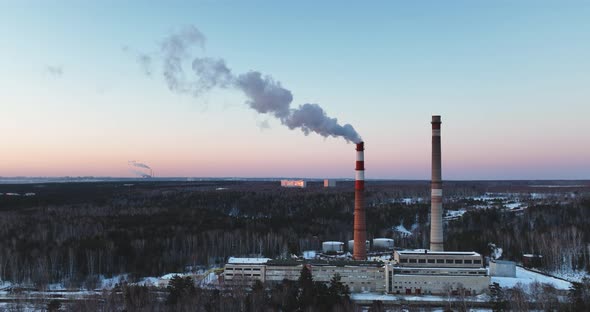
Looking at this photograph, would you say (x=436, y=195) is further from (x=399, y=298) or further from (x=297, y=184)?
(x=297, y=184)

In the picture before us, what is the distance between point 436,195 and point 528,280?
30.6 feet

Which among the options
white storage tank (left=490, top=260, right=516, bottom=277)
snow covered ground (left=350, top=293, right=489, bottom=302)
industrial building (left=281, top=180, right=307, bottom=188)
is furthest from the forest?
industrial building (left=281, top=180, right=307, bottom=188)

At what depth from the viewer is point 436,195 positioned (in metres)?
42.4

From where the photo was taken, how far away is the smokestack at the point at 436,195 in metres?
42.3

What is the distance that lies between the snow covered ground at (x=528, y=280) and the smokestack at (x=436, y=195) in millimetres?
5188

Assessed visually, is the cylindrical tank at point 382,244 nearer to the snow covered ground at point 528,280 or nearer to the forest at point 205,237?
the forest at point 205,237

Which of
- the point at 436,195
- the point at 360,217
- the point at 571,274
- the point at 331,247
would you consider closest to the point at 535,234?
the point at 571,274

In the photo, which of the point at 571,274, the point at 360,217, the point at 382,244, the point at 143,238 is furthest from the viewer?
the point at 382,244

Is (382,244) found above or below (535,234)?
below

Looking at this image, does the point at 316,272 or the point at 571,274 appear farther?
the point at 571,274

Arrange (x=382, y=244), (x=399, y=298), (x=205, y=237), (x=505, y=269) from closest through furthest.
→ (x=399, y=298) < (x=505, y=269) < (x=205, y=237) < (x=382, y=244)

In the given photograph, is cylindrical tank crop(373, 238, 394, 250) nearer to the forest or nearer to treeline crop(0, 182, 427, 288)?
the forest

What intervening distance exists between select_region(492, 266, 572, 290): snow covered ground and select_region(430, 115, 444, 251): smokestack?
519 centimetres

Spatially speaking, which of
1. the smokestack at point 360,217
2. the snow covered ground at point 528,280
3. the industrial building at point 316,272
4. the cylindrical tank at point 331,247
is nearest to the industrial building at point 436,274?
the industrial building at point 316,272
